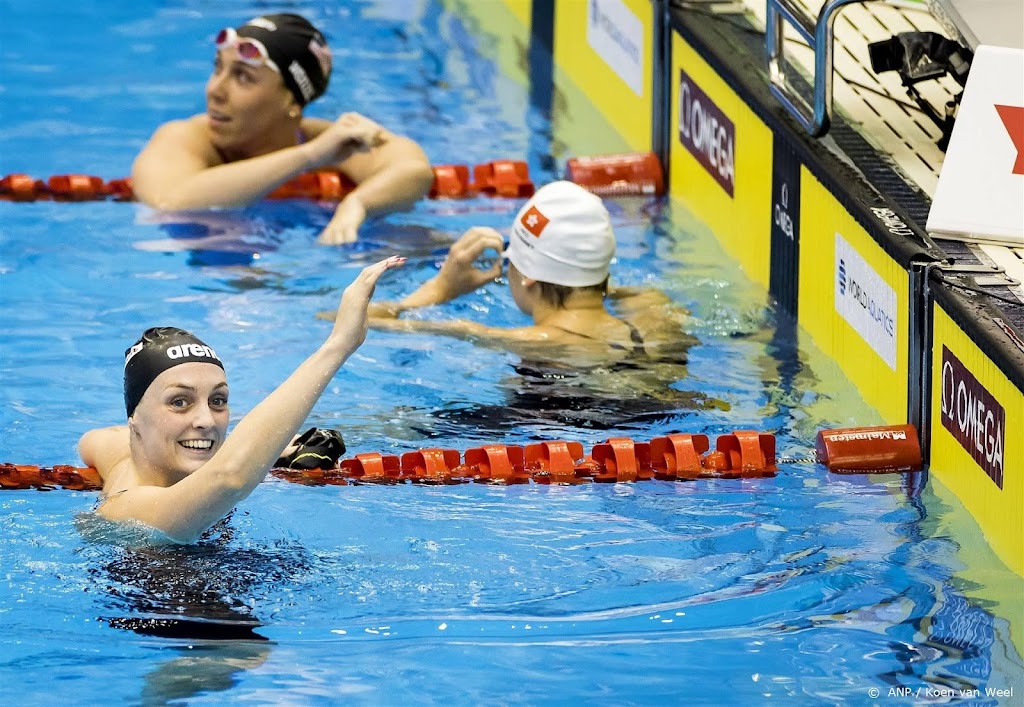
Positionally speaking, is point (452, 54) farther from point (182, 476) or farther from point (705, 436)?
point (182, 476)

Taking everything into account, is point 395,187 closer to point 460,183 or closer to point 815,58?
point 460,183

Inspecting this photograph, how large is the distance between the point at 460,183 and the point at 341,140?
821mm

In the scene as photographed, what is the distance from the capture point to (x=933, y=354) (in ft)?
14.7

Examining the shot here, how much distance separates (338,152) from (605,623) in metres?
2.91

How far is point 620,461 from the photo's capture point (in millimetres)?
4492

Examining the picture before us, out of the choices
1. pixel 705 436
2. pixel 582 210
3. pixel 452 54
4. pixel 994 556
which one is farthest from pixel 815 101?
pixel 452 54

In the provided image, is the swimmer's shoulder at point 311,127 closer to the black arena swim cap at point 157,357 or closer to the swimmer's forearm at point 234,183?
the swimmer's forearm at point 234,183

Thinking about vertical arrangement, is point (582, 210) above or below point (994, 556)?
above

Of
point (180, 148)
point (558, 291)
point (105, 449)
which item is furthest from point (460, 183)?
point (105, 449)

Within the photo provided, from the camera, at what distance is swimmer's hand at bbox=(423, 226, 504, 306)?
17.4ft

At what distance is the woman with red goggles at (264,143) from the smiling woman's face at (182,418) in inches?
93.1

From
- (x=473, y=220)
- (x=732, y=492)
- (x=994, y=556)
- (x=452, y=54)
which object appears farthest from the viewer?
(x=452, y=54)

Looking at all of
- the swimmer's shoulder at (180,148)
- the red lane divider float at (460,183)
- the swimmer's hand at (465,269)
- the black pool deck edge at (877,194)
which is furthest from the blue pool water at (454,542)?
the black pool deck edge at (877,194)

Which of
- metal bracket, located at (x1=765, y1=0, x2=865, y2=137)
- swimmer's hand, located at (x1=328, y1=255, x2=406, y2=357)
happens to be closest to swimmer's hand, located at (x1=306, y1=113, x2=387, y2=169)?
metal bracket, located at (x1=765, y1=0, x2=865, y2=137)
